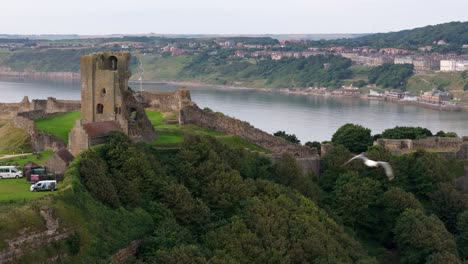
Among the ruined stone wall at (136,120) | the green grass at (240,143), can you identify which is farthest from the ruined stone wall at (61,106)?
the ruined stone wall at (136,120)

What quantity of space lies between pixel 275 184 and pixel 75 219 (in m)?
8.11

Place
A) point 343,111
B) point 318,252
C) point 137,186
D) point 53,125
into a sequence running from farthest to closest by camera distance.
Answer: point 343,111 < point 53,125 < point 318,252 < point 137,186

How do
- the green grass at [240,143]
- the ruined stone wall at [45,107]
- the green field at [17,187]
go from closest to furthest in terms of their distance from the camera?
1. the green field at [17,187]
2. the green grass at [240,143]
3. the ruined stone wall at [45,107]

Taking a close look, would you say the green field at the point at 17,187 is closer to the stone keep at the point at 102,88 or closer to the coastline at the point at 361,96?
the stone keep at the point at 102,88

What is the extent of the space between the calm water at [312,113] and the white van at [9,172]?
107ft

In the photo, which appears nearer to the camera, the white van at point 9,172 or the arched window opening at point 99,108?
the white van at point 9,172

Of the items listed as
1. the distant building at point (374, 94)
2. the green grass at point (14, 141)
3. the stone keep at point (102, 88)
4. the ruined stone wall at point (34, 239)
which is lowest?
the distant building at point (374, 94)

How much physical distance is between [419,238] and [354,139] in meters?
9.63

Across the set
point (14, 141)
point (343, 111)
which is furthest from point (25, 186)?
point (343, 111)

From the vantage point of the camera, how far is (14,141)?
21.1 m

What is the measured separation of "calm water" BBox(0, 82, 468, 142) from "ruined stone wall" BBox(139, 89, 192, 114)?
22090mm

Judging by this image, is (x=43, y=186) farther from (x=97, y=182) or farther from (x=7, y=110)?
(x=7, y=110)

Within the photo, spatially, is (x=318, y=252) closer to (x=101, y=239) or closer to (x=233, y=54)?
(x=101, y=239)

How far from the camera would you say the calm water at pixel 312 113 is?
56.5 metres
